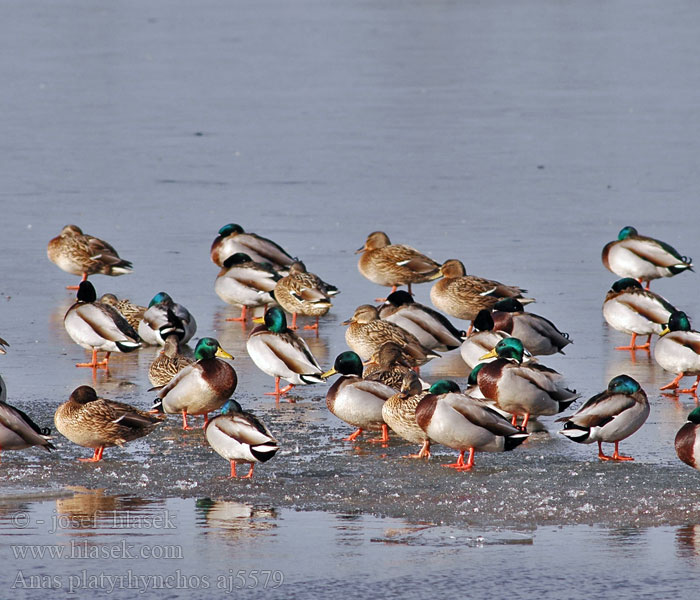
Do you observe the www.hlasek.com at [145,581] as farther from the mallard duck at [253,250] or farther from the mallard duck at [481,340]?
the mallard duck at [253,250]

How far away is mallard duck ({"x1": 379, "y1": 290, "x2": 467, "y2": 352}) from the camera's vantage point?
10047 mm

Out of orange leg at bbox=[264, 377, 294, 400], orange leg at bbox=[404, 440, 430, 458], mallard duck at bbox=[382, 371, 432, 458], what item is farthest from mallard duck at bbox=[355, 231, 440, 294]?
orange leg at bbox=[404, 440, 430, 458]

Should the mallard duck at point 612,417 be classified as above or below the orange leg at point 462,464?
above

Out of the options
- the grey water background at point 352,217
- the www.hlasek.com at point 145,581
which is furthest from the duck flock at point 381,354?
the www.hlasek.com at point 145,581

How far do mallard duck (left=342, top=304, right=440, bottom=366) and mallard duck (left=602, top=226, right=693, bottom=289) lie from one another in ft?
9.14

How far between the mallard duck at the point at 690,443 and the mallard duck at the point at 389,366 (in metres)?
1.86

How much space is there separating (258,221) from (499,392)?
685 cm

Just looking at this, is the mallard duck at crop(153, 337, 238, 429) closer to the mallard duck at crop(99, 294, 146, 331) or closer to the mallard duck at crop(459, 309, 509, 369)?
the mallard duck at crop(459, 309, 509, 369)

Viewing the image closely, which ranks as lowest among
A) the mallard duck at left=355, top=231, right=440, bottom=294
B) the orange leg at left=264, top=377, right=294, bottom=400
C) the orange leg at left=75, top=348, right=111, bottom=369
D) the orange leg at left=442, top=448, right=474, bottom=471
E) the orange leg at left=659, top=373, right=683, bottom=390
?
the orange leg at left=442, top=448, right=474, bottom=471

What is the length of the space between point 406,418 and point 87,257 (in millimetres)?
5329

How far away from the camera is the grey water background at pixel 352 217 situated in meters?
6.18

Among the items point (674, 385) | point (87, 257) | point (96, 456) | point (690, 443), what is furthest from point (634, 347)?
point (87, 257)

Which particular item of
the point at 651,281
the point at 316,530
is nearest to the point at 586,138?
the point at 651,281

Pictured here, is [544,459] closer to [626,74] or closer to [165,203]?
[165,203]
